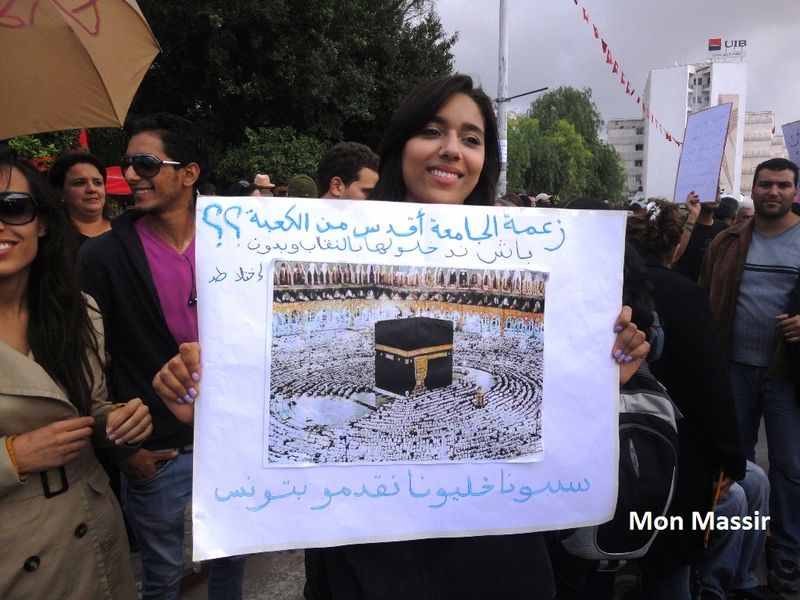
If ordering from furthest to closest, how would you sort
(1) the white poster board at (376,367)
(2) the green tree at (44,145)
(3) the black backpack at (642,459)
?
(2) the green tree at (44,145) < (3) the black backpack at (642,459) < (1) the white poster board at (376,367)

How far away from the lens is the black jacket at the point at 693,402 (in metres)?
1.88

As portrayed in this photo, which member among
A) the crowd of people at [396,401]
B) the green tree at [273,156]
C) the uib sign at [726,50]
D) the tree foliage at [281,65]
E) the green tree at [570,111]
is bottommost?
the crowd of people at [396,401]

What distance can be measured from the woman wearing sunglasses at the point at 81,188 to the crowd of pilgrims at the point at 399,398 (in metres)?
2.36

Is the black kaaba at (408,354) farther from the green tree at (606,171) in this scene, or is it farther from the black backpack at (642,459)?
the green tree at (606,171)

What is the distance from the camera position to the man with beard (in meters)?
2.98

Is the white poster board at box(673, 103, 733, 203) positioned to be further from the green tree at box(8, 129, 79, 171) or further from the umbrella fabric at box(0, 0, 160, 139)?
the green tree at box(8, 129, 79, 171)

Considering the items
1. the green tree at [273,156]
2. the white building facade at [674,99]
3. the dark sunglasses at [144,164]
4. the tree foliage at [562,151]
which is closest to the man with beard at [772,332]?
the dark sunglasses at [144,164]

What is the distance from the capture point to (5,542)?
4.16 feet

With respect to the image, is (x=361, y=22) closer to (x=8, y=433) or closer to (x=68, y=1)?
(x=68, y=1)

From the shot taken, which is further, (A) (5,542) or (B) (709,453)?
(B) (709,453)

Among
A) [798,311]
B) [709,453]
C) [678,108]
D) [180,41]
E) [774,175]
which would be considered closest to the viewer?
[709,453]

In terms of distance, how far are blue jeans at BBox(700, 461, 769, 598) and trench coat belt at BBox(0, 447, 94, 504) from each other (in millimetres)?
2231

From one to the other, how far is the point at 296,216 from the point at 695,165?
4.33m

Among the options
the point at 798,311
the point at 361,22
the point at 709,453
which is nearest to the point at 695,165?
the point at 798,311
